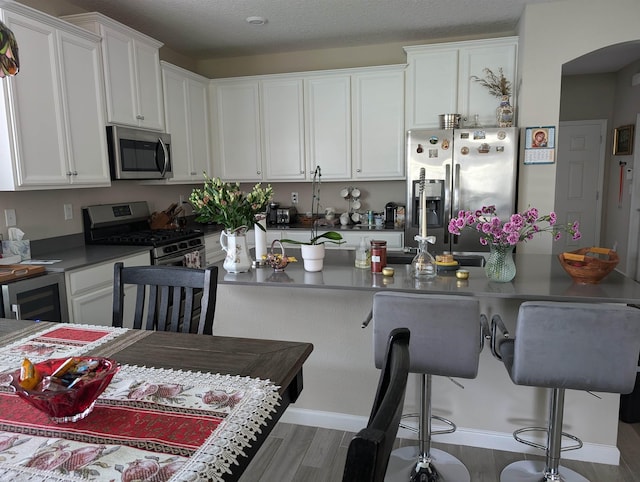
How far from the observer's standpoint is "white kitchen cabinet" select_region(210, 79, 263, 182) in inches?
186

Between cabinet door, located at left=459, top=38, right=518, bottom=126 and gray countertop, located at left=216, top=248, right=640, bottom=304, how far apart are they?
2.03m

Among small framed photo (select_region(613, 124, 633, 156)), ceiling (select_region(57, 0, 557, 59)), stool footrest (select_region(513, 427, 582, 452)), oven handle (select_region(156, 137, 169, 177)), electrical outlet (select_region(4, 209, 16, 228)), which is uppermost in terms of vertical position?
ceiling (select_region(57, 0, 557, 59))

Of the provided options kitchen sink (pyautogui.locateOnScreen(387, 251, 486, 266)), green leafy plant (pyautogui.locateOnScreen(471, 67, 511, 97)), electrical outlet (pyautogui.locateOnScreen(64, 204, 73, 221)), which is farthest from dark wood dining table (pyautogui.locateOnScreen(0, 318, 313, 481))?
green leafy plant (pyautogui.locateOnScreen(471, 67, 511, 97))

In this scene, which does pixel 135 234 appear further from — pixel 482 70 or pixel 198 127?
pixel 482 70

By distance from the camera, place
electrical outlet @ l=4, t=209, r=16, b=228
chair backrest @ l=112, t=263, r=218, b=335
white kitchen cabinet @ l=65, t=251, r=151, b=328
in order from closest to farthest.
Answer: chair backrest @ l=112, t=263, r=218, b=335 → white kitchen cabinet @ l=65, t=251, r=151, b=328 → electrical outlet @ l=4, t=209, r=16, b=228

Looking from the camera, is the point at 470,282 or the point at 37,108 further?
the point at 37,108

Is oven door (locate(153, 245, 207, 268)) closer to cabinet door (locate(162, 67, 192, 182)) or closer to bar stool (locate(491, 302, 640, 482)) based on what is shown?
cabinet door (locate(162, 67, 192, 182))

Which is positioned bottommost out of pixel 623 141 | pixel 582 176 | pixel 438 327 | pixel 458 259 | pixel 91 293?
pixel 91 293

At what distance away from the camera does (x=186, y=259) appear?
3.74 metres

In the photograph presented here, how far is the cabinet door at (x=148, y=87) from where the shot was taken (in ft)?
12.0

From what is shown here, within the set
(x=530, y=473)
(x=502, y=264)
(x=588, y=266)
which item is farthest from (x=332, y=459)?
(x=588, y=266)

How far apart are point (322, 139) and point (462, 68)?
146cm

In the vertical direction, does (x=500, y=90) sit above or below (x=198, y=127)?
above

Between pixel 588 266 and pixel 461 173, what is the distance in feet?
6.47
